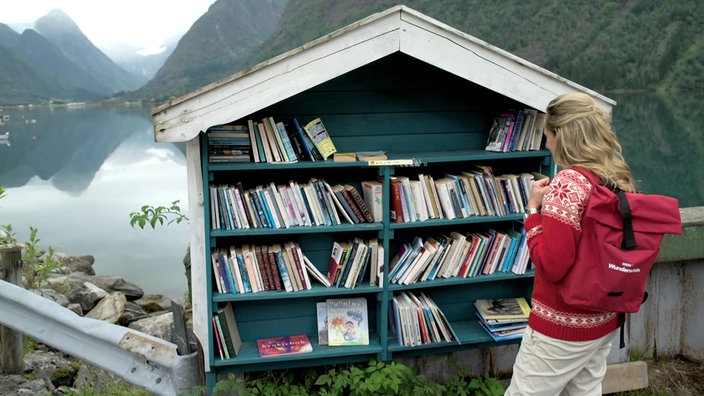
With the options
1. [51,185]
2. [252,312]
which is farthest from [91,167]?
[252,312]

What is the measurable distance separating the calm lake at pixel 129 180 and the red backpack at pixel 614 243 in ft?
30.6

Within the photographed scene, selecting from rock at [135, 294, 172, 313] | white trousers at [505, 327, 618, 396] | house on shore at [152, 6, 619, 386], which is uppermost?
house on shore at [152, 6, 619, 386]

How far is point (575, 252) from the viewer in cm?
249

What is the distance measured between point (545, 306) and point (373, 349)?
1530 millimetres

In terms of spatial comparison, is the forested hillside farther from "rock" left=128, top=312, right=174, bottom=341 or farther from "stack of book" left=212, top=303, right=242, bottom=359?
"stack of book" left=212, top=303, right=242, bottom=359

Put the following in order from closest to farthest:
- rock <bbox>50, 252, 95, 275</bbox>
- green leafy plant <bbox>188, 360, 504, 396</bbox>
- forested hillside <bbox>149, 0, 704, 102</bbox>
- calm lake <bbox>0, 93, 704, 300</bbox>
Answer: green leafy plant <bbox>188, 360, 504, 396</bbox> < rock <bbox>50, 252, 95, 275</bbox> < calm lake <bbox>0, 93, 704, 300</bbox> < forested hillside <bbox>149, 0, 704, 102</bbox>

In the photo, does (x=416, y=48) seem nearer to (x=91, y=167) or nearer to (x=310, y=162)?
(x=310, y=162)

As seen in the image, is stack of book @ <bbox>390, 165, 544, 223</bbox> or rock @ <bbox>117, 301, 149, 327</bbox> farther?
rock @ <bbox>117, 301, 149, 327</bbox>

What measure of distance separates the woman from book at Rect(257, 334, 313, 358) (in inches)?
60.0

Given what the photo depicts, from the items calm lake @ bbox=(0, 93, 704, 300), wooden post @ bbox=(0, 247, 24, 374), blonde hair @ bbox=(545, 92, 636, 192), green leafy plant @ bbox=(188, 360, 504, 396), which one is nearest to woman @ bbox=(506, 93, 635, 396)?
blonde hair @ bbox=(545, 92, 636, 192)

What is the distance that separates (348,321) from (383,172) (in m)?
0.99

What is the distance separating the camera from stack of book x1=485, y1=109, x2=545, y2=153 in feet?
13.6

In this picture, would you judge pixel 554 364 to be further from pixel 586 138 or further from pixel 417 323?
pixel 417 323

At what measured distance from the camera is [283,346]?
13.0ft
